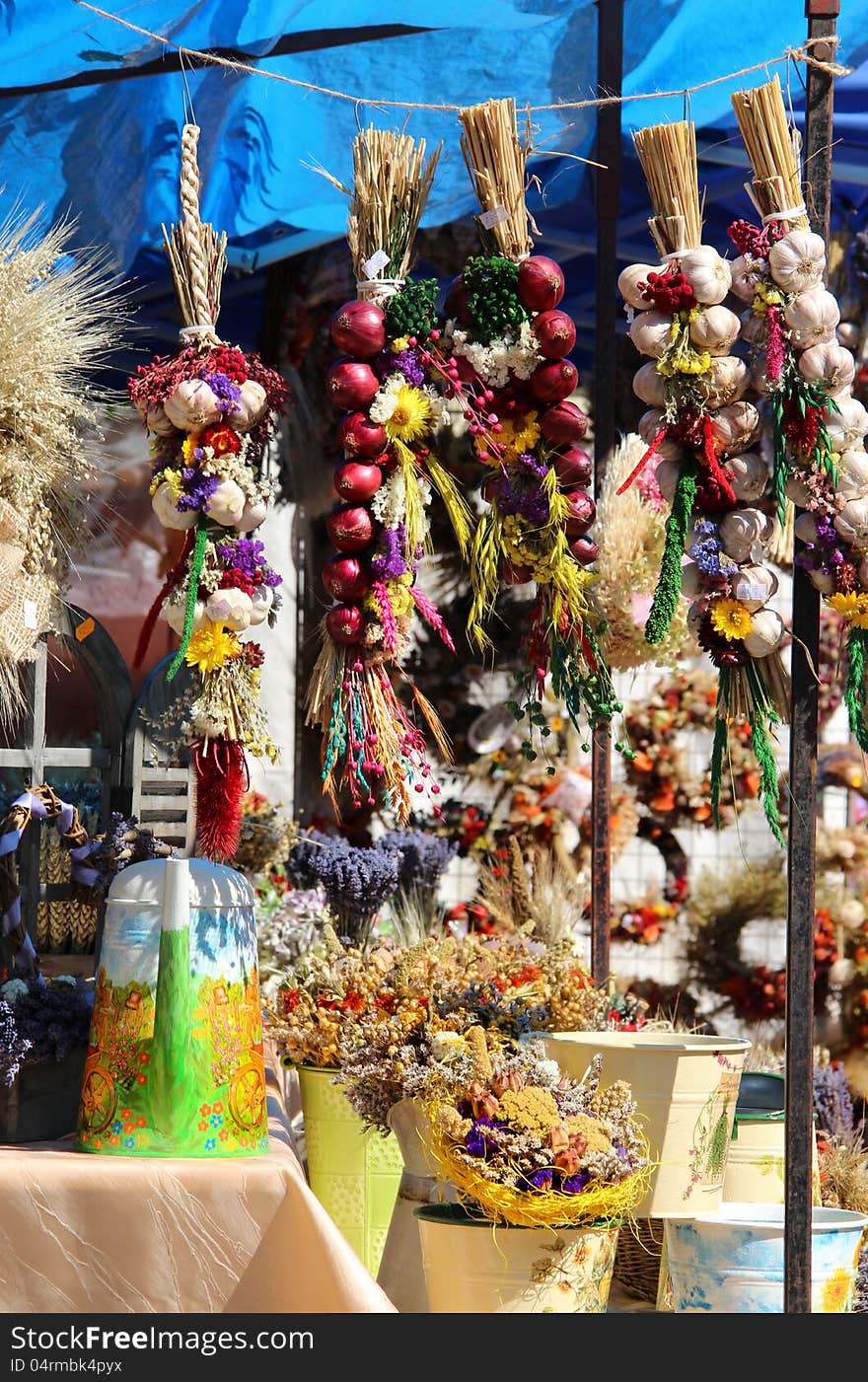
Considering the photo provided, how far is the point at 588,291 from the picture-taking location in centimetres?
468

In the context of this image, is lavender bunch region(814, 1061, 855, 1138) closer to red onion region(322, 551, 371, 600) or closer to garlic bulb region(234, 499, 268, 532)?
red onion region(322, 551, 371, 600)

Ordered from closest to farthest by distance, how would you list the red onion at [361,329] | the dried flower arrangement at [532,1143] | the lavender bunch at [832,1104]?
the dried flower arrangement at [532,1143] < the red onion at [361,329] < the lavender bunch at [832,1104]

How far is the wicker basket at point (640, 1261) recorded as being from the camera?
9.55 ft

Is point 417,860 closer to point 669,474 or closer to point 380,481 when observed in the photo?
point 380,481

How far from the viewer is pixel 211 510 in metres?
2.42

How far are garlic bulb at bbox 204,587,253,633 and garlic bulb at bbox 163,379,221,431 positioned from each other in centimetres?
28

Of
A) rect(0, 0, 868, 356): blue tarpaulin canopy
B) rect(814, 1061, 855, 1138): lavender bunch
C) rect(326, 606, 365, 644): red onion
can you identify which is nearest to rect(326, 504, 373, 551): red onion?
rect(326, 606, 365, 644): red onion

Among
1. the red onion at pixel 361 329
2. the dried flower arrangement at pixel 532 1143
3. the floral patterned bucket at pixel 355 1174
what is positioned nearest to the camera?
the dried flower arrangement at pixel 532 1143

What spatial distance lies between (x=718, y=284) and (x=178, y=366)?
0.89 meters

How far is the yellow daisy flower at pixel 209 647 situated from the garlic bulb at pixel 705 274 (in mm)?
936

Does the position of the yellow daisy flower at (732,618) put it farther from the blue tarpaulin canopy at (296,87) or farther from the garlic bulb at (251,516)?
the blue tarpaulin canopy at (296,87)

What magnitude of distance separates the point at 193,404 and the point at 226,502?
165mm

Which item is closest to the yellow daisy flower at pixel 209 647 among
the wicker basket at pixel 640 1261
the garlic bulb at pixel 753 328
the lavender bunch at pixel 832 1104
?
the garlic bulb at pixel 753 328
